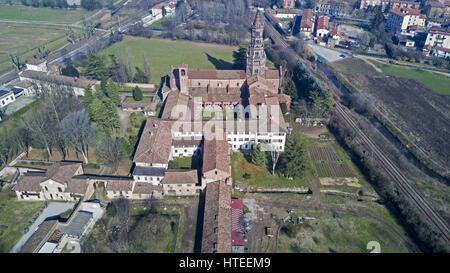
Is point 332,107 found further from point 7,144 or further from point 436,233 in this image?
point 7,144

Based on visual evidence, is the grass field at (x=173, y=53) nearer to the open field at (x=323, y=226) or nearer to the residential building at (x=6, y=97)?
the residential building at (x=6, y=97)

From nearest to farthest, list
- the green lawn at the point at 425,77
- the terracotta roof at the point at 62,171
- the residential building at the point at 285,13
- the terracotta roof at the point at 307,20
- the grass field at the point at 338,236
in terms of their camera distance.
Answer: the grass field at the point at 338,236 → the terracotta roof at the point at 62,171 → the green lawn at the point at 425,77 → the terracotta roof at the point at 307,20 → the residential building at the point at 285,13

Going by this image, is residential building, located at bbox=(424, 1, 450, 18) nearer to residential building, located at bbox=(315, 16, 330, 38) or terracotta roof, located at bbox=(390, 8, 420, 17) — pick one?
terracotta roof, located at bbox=(390, 8, 420, 17)

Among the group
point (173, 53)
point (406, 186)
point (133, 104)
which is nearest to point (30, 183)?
point (133, 104)

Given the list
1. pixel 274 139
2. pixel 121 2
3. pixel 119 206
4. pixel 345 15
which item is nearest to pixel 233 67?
pixel 274 139

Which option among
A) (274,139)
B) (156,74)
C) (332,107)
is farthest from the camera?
(156,74)

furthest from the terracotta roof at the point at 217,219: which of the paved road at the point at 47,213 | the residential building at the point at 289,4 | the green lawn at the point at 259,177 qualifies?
the residential building at the point at 289,4

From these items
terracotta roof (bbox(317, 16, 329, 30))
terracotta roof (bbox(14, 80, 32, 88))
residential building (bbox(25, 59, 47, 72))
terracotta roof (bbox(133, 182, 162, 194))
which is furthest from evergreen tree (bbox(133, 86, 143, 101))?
terracotta roof (bbox(317, 16, 329, 30))

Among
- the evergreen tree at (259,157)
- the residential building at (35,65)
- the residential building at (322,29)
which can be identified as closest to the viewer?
the evergreen tree at (259,157)
